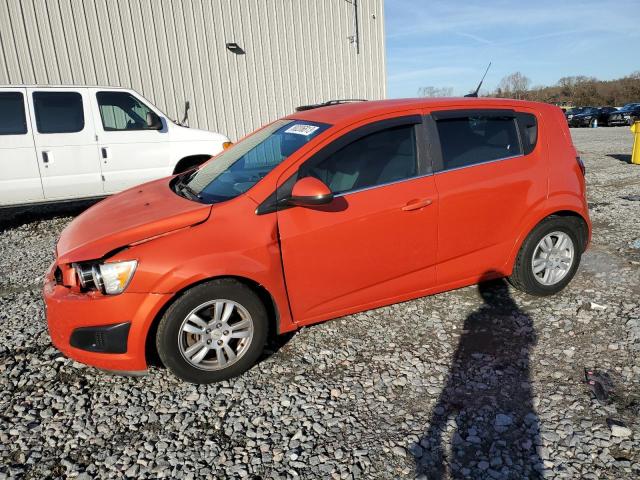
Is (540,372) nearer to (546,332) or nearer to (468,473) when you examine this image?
(546,332)

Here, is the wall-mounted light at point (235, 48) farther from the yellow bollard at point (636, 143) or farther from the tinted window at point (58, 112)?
the yellow bollard at point (636, 143)

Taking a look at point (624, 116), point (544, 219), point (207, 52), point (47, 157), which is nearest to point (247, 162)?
point (544, 219)

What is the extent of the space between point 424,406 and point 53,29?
405 inches

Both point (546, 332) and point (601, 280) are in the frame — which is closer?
point (546, 332)

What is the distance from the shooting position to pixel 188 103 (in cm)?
1027

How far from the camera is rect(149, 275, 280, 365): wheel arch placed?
2.72 metres

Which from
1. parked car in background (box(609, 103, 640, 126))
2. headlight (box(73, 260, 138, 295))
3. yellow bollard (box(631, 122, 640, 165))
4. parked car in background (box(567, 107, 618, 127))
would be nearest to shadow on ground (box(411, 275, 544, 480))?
headlight (box(73, 260, 138, 295))

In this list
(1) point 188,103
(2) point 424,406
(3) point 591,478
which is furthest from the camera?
(1) point 188,103

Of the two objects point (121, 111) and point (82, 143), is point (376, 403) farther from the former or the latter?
point (121, 111)

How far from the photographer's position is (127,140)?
7020 millimetres

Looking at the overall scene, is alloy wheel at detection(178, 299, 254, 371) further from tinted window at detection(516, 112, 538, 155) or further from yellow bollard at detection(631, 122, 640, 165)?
yellow bollard at detection(631, 122, 640, 165)

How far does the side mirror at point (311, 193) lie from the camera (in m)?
2.77

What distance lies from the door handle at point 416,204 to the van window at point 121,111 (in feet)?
17.5

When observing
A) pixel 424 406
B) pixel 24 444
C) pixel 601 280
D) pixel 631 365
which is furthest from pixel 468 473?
pixel 601 280
